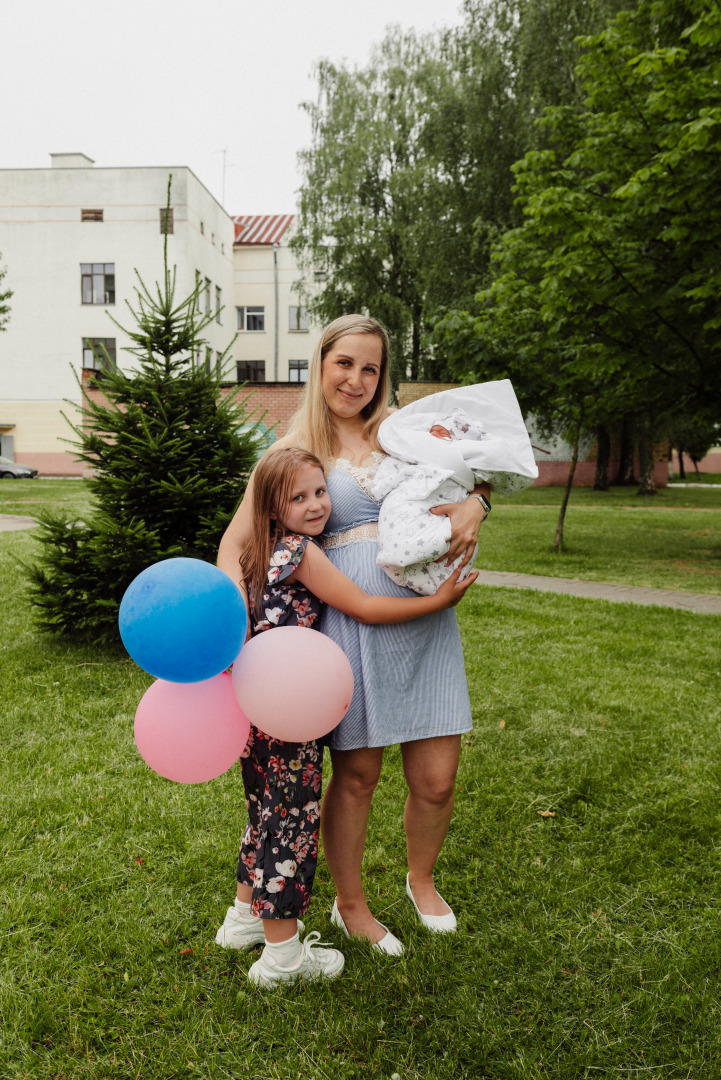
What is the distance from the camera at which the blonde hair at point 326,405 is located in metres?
2.27

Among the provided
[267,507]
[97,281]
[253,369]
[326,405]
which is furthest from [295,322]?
[267,507]

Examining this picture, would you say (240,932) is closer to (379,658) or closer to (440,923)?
(440,923)

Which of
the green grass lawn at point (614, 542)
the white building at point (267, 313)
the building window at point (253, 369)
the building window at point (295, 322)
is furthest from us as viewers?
the building window at point (253, 369)

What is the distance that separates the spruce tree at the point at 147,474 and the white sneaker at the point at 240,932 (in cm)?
321

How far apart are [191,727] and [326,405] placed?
1065 millimetres

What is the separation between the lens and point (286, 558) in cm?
201

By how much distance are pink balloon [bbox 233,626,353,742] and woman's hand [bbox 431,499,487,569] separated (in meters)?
Result: 0.43

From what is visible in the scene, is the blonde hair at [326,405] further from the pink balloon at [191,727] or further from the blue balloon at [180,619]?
the pink balloon at [191,727]

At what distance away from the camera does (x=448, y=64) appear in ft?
71.2

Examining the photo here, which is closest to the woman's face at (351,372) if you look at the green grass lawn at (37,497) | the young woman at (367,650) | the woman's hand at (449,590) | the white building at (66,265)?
the young woman at (367,650)

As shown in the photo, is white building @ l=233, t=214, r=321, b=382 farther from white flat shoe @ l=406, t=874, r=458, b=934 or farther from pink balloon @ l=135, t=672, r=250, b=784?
pink balloon @ l=135, t=672, r=250, b=784

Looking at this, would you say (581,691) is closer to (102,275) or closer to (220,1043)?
(220,1043)

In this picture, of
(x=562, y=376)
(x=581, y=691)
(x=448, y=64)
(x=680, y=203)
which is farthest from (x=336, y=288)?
(x=581, y=691)

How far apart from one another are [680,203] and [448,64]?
1689cm
